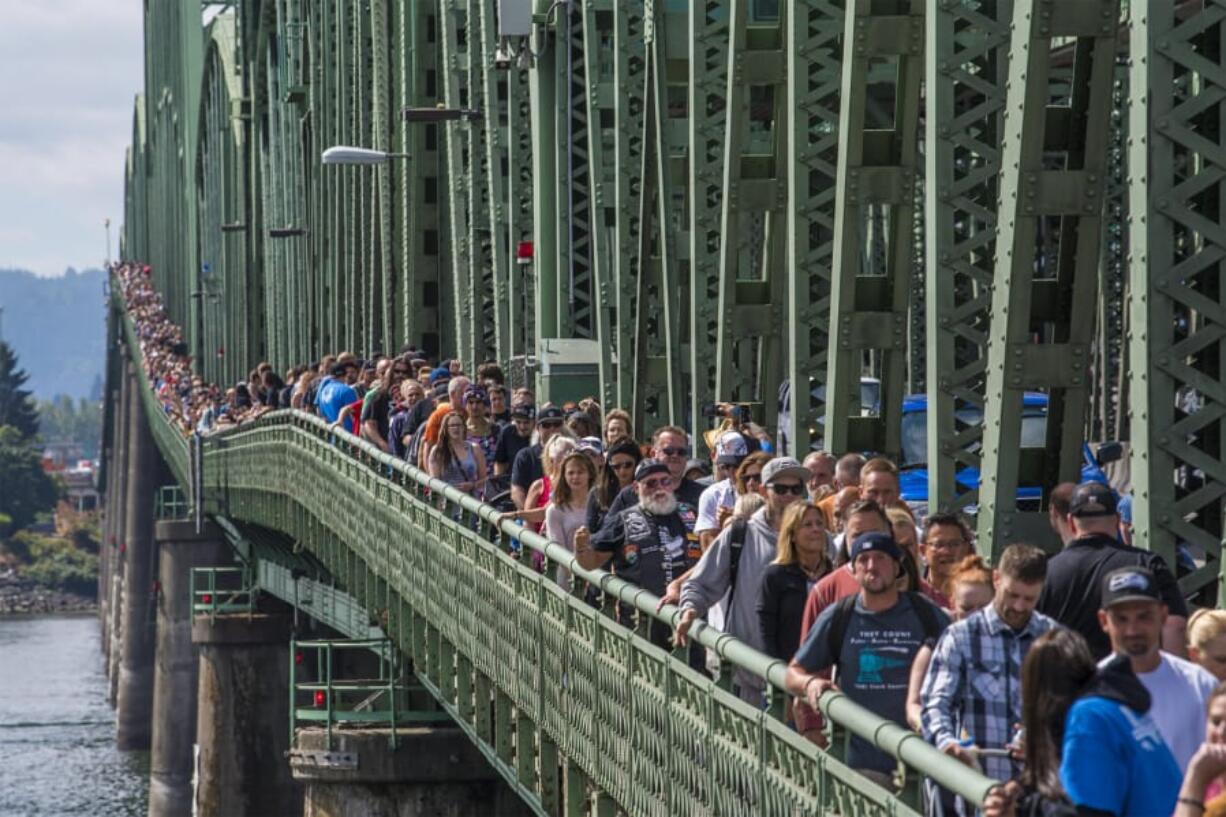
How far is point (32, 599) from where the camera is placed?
182 m

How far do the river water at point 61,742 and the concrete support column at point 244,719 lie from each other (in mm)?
20871

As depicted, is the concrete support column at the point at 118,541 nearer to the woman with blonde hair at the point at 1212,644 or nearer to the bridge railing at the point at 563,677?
the bridge railing at the point at 563,677

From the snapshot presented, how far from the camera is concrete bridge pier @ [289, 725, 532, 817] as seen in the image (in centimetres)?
2683

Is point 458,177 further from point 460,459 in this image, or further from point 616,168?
point 460,459

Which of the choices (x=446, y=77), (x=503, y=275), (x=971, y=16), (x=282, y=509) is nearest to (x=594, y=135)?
(x=503, y=275)

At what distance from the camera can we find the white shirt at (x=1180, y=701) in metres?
7.46

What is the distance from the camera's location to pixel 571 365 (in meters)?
26.6

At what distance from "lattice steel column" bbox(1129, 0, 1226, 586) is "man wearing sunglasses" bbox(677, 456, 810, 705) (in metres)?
1.39

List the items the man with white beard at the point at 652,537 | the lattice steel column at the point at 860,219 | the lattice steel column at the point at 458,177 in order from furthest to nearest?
the lattice steel column at the point at 458,177 → the lattice steel column at the point at 860,219 → the man with white beard at the point at 652,537

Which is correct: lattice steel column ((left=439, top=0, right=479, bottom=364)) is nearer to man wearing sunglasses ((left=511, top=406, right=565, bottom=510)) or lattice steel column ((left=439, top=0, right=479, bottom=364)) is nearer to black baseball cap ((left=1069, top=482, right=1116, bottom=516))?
man wearing sunglasses ((left=511, top=406, right=565, bottom=510))

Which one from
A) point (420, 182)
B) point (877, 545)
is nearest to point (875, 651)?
point (877, 545)

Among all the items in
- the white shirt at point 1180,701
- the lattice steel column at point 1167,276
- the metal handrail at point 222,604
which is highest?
the lattice steel column at point 1167,276

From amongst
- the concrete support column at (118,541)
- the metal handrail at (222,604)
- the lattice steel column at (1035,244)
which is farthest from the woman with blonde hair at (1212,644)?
the concrete support column at (118,541)

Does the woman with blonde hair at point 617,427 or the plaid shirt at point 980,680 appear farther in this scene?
the woman with blonde hair at point 617,427
